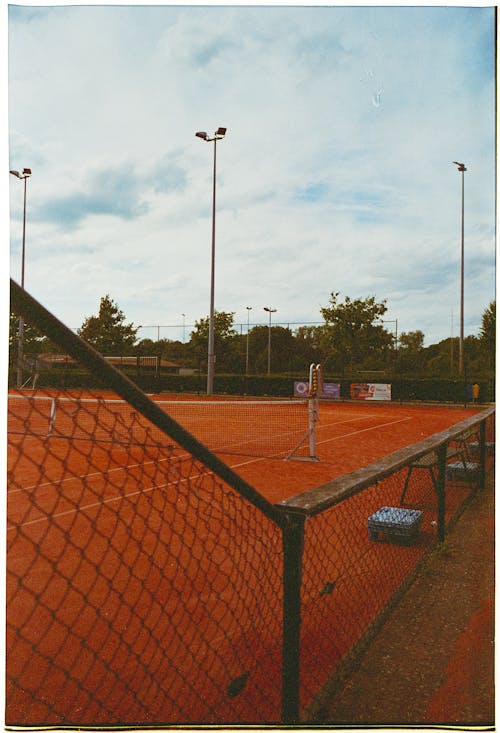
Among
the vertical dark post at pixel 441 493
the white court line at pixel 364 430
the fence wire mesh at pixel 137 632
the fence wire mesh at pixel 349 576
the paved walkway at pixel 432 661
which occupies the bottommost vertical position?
the white court line at pixel 364 430

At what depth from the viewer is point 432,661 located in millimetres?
2422

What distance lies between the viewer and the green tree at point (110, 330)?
123 ft

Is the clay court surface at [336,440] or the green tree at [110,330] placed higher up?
the green tree at [110,330]

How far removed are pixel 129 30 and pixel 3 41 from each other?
1.78 feet

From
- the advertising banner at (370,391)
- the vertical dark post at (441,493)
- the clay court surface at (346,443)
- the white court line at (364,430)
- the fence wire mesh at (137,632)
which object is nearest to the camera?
the fence wire mesh at (137,632)

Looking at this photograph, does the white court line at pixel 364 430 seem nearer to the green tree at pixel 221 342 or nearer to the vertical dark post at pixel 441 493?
the vertical dark post at pixel 441 493

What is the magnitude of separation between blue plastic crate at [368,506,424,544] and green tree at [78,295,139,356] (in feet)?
111

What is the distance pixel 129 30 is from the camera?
69.4 inches

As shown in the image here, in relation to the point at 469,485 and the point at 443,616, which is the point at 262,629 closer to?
the point at 443,616

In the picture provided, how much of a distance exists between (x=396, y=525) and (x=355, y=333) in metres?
29.3

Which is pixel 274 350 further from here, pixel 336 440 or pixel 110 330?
pixel 336 440

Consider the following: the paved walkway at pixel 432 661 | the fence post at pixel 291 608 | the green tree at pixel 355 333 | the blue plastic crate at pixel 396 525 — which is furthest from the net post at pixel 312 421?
the green tree at pixel 355 333

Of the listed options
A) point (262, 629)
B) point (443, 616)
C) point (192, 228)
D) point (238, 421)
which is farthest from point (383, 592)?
point (192, 228)

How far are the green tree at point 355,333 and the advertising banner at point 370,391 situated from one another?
19.9 feet
